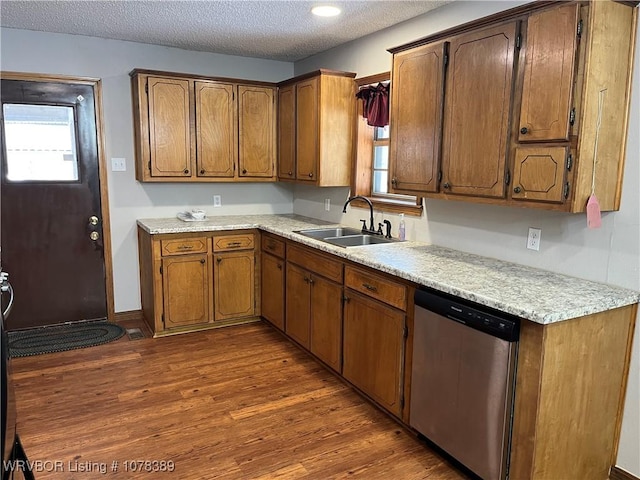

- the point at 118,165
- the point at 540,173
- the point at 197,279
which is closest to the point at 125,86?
the point at 118,165

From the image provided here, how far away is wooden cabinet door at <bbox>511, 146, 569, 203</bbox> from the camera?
6.77ft

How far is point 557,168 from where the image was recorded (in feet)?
A: 6.79

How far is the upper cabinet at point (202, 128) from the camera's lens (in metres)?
3.98

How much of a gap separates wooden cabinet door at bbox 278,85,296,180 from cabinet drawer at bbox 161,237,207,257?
100cm

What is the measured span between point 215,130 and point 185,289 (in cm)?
142

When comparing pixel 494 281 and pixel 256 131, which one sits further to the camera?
pixel 256 131

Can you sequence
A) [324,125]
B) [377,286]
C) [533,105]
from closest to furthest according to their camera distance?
[533,105]
[377,286]
[324,125]

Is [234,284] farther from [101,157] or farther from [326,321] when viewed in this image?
[101,157]

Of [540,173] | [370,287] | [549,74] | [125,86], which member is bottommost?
[370,287]

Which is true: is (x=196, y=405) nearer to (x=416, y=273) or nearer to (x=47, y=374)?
(x=47, y=374)

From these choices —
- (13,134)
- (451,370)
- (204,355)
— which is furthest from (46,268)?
(451,370)

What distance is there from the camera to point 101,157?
4074 mm

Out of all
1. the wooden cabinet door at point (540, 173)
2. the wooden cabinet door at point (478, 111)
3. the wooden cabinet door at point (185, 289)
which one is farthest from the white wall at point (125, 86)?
the wooden cabinet door at point (540, 173)

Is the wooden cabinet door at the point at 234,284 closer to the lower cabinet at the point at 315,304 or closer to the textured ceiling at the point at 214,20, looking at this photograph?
the lower cabinet at the point at 315,304
